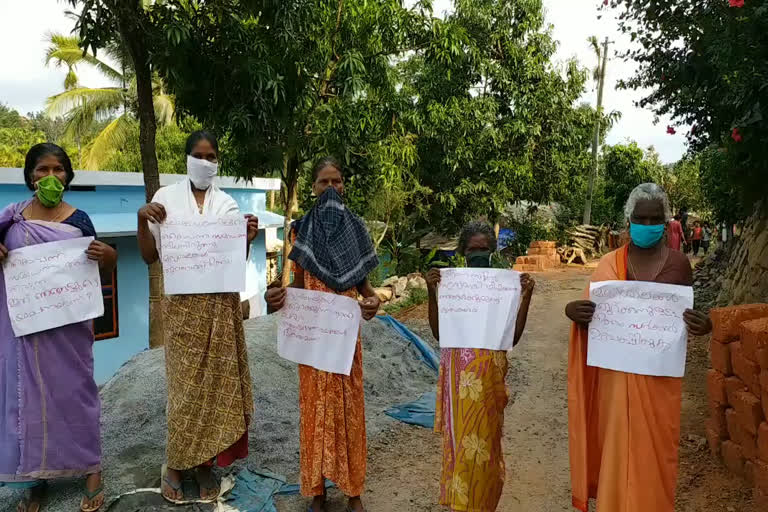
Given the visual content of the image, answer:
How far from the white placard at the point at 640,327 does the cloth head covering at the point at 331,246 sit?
1.22m

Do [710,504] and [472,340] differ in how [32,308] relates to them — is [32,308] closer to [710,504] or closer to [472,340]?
[472,340]

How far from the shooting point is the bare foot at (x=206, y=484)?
3162mm

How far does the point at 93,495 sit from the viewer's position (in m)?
2.98

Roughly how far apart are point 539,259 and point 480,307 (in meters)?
13.5

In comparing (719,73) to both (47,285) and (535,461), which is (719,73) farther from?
(47,285)

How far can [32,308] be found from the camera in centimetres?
280

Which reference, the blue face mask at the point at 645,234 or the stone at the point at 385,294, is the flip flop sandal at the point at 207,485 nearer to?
the blue face mask at the point at 645,234

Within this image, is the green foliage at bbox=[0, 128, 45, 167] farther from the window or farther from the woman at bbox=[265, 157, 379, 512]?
the woman at bbox=[265, 157, 379, 512]

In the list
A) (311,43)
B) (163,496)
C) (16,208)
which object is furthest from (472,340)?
(311,43)

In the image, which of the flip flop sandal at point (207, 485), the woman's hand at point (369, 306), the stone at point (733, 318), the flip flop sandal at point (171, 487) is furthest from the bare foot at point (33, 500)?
the stone at point (733, 318)

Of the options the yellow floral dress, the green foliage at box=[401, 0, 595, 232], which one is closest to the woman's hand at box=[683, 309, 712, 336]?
the yellow floral dress

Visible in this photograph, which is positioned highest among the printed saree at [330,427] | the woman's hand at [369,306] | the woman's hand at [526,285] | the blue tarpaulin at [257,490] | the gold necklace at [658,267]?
the gold necklace at [658,267]

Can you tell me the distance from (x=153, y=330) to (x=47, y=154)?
3.64 meters

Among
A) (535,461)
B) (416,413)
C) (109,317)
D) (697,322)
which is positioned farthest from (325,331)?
(109,317)
